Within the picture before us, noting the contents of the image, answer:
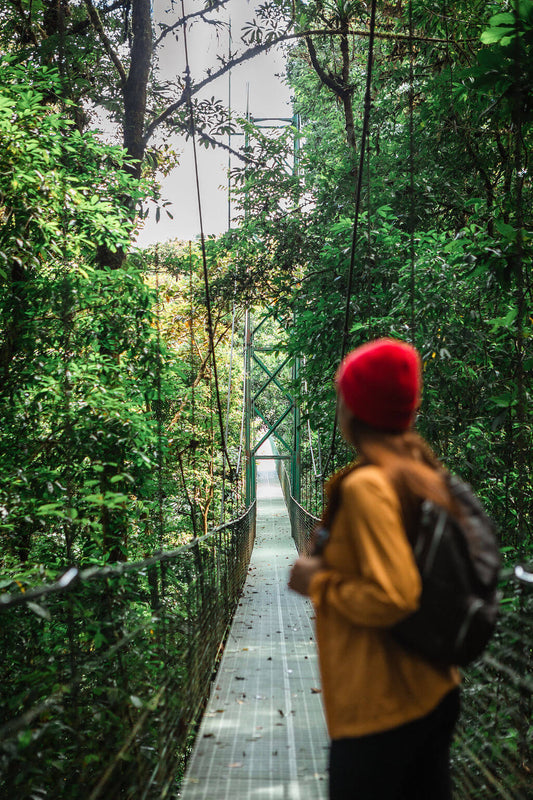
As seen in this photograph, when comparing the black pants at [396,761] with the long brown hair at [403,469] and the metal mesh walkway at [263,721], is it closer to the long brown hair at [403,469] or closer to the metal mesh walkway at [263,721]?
the long brown hair at [403,469]

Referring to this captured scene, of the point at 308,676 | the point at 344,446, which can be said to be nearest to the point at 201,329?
the point at 344,446

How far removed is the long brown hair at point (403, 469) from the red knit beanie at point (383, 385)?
18mm

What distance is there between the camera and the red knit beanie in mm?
961

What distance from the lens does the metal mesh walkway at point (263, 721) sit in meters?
2.14

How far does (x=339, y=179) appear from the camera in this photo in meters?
6.84

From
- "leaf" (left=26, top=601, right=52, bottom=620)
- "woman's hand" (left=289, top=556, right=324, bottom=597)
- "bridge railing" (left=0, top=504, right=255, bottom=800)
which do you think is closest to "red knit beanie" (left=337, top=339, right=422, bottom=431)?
"woman's hand" (left=289, top=556, right=324, bottom=597)

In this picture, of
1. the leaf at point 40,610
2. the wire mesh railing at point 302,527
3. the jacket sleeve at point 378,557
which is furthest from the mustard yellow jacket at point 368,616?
the wire mesh railing at point 302,527

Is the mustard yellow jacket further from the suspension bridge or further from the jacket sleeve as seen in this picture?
the suspension bridge

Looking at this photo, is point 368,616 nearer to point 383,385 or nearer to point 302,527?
point 383,385

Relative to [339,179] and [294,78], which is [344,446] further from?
[294,78]

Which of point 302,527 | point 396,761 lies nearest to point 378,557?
point 396,761

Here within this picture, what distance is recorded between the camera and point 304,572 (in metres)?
1.00

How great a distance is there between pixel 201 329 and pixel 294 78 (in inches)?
172

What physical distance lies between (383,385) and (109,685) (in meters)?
2.49
